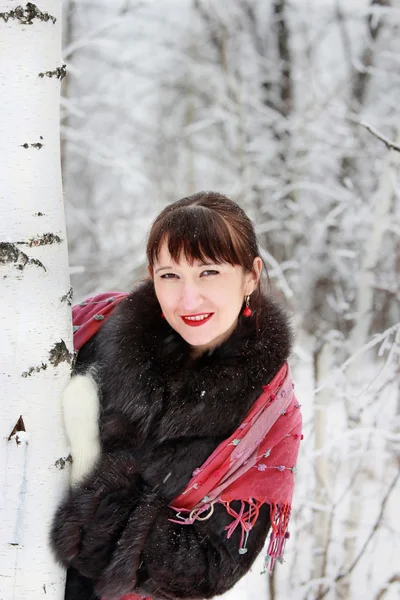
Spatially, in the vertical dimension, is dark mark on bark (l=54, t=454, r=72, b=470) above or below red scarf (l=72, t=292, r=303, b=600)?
above

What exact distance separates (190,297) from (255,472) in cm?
53

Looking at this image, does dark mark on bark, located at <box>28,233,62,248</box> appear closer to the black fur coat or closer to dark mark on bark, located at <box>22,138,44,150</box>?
dark mark on bark, located at <box>22,138,44,150</box>

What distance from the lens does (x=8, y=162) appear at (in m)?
1.60

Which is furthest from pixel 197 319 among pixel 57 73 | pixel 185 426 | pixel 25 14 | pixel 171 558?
pixel 25 14

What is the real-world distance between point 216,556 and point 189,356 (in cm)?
59

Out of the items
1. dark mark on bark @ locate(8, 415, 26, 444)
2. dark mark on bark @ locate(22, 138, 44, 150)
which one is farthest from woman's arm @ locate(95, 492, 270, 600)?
dark mark on bark @ locate(22, 138, 44, 150)

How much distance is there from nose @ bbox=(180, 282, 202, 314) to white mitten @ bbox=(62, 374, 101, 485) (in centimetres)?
35

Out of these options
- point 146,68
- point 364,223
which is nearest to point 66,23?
point 146,68

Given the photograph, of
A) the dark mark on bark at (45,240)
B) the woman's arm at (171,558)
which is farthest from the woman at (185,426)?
the dark mark on bark at (45,240)

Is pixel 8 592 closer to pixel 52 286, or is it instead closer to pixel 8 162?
pixel 52 286

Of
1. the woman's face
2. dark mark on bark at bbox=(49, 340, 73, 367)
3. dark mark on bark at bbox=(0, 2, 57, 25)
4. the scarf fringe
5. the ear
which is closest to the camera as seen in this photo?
dark mark on bark at bbox=(0, 2, 57, 25)

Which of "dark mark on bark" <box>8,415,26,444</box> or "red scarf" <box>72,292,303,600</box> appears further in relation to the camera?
"red scarf" <box>72,292,303,600</box>

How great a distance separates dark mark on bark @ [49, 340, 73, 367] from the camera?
1.67m

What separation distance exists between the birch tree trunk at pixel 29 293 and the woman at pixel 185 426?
80mm
